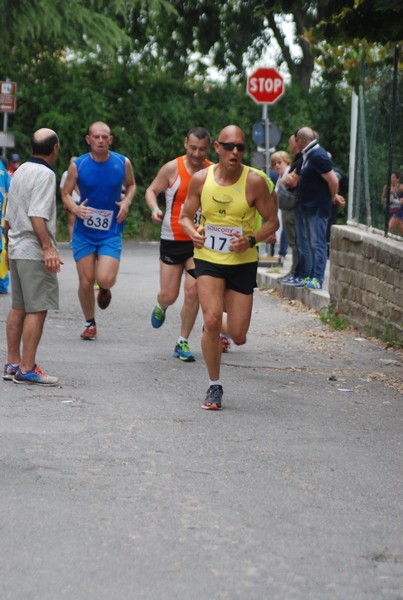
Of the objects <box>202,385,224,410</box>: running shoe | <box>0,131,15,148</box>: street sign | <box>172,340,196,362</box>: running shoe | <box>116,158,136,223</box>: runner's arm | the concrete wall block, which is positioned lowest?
<box>172,340,196,362</box>: running shoe

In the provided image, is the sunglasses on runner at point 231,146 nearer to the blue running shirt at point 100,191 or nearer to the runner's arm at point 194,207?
the runner's arm at point 194,207

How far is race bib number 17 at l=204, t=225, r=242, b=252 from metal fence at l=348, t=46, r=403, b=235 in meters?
4.51

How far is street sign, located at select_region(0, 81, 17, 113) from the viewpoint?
94.7ft

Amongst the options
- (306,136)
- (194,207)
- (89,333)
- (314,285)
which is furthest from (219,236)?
(314,285)

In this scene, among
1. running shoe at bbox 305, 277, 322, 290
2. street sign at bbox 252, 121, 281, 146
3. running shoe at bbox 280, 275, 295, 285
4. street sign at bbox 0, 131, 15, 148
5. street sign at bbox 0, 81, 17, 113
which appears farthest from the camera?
street sign at bbox 0, 131, 15, 148

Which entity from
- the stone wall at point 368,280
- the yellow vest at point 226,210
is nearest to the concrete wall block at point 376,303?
the stone wall at point 368,280

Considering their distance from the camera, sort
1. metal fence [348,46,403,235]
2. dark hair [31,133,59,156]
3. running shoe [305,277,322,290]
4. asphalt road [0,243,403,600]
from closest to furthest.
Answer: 1. asphalt road [0,243,403,600]
2. dark hair [31,133,59,156]
3. metal fence [348,46,403,235]
4. running shoe [305,277,322,290]

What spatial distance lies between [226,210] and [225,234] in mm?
155

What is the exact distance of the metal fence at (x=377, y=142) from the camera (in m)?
13.6

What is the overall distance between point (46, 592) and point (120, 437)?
2861mm

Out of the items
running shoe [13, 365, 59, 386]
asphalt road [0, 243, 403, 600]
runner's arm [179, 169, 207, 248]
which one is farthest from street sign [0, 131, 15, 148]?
runner's arm [179, 169, 207, 248]

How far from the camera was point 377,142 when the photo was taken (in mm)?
14523

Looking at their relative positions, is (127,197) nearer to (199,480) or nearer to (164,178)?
(164,178)

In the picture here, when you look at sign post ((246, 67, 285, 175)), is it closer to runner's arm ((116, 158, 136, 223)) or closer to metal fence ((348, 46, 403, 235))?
metal fence ((348, 46, 403, 235))
